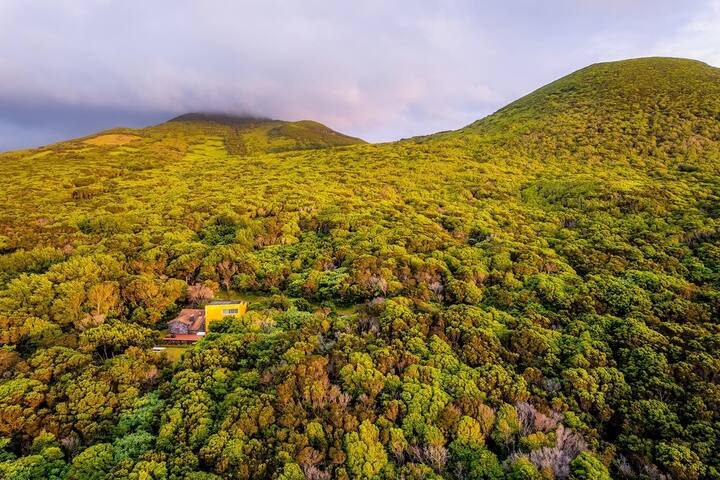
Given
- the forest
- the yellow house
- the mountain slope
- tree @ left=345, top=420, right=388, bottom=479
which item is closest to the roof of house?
the yellow house

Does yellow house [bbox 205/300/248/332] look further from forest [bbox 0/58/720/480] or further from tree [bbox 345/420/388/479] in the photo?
tree [bbox 345/420/388/479]

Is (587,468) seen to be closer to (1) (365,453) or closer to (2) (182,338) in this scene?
(1) (365,453)

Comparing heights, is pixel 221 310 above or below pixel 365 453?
above

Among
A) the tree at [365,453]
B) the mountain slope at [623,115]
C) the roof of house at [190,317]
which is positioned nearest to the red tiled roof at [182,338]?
the roof of house at [190,317]

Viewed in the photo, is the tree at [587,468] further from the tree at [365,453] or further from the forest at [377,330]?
the tree at [365,453]

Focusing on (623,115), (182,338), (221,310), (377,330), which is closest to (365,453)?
(377,330)

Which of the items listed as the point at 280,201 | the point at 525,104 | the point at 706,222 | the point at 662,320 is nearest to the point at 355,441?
the point at 662,320
